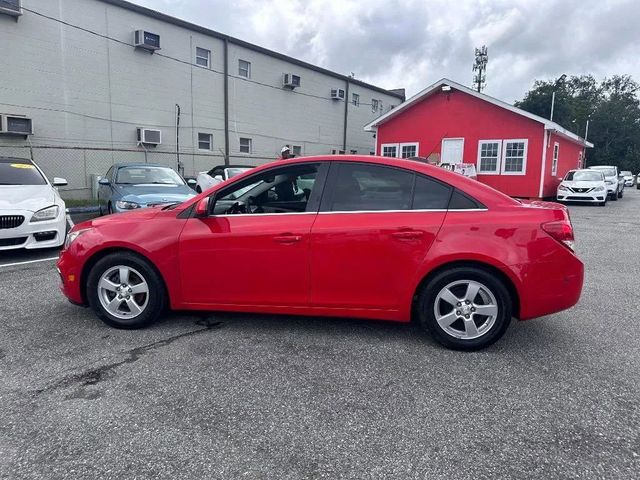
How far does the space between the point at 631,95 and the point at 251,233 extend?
7299 cm

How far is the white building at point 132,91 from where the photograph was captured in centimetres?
1353

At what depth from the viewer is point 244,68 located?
2042 cm

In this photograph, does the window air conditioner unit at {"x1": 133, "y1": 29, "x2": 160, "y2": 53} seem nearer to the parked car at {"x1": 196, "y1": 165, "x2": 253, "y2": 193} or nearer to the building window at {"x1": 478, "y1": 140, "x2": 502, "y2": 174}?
the parked car at {"x1": 196, "y1": 165, "x2": 253, "y2": 193}

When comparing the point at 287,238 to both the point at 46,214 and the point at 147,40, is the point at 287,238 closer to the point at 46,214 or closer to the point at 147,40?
the point at 46,214

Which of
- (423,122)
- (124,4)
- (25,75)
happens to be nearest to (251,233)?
(25,75)

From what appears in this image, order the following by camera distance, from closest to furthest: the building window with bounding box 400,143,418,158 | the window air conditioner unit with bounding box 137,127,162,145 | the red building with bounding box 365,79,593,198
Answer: the window air conditioner unit with bounding box 137,127,162,145 → the red building with bounding box 365,79,593,198 → the building window with bounding box 400,143,418,158

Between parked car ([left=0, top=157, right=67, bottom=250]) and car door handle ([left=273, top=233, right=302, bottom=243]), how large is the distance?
191 inches

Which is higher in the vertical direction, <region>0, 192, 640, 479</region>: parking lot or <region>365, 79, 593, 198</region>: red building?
<region>365, 79, 593, 198</region>: red building

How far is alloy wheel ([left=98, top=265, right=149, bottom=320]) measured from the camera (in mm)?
3957

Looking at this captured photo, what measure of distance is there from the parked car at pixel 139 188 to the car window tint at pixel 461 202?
20.2ft

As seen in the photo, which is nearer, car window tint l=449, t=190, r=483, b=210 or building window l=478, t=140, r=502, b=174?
car window tint l=449, t=190, r=483, b=210

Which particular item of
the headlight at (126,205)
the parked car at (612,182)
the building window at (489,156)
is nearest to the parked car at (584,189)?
the building window at (489,156)

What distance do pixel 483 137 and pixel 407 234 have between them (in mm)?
17445

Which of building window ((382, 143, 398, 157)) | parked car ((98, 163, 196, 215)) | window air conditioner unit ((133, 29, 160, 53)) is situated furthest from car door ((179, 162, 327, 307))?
building window ((382, 143, 398, 157))
